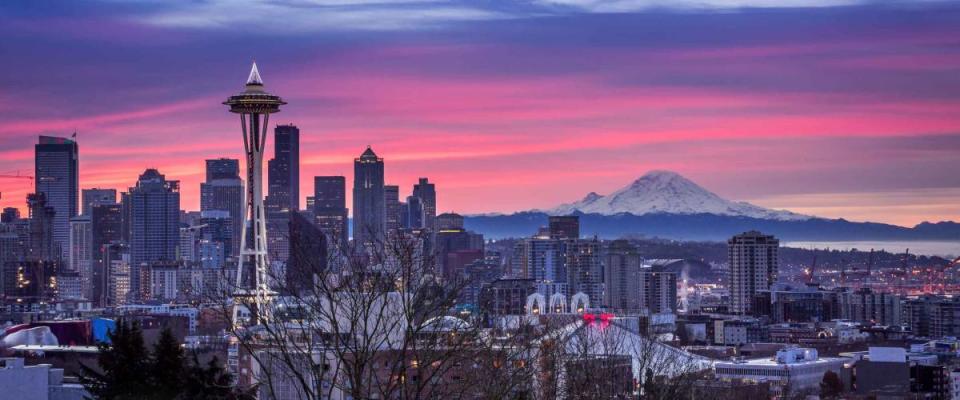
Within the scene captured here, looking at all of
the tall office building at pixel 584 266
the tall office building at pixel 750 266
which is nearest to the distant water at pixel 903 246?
the tall office building at pixel 750 266

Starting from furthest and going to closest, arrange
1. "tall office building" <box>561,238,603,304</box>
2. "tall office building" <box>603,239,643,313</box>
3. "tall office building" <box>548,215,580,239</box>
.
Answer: "tall office building" <box>548,215,580,239</box> < "tall office building" <box>561,238,603,304</box> < "tall office building" <box>603,239,643,313</box>

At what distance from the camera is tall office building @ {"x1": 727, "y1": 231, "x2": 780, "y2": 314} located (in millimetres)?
108681

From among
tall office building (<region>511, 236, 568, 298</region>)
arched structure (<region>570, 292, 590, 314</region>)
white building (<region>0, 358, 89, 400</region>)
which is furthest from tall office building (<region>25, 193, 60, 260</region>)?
white building (<region>0, 358, 89, 400</region>)

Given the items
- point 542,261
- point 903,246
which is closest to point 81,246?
point 542,261

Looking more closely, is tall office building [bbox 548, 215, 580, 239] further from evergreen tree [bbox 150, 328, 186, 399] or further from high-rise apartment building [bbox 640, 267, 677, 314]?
evergreen tree [bbox 150, 328, 186, 399]

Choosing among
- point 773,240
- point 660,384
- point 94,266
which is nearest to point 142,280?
point 94,266

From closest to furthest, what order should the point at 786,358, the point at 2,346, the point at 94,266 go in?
the point at 2,346 < the point at 786,358 < the point at 94,266

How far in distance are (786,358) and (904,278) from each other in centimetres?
8996

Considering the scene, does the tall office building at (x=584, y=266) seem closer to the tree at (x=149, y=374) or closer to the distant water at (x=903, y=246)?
the distant water at (x=903, y=246)

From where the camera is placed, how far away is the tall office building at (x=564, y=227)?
129750 millimetres

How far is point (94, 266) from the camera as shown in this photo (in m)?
124

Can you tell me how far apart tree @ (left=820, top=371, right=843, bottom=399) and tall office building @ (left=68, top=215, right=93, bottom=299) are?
253 ft

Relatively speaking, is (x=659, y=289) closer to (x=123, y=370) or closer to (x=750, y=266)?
(x=750, y=266)

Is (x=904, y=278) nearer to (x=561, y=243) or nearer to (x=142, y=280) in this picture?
(x=561, y=243)
